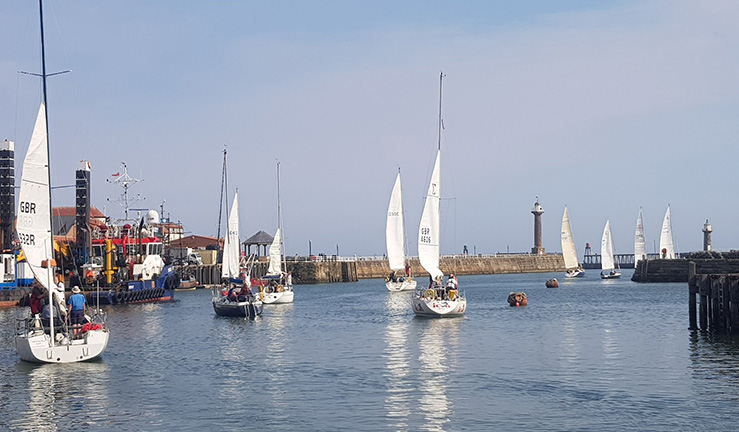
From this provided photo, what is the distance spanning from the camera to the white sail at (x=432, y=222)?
56.4 m

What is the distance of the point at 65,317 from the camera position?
1353 inches

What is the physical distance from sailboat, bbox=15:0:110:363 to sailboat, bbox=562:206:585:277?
379 feet

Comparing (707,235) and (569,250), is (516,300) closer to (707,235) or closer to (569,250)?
(569,250)

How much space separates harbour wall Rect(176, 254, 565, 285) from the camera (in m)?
124

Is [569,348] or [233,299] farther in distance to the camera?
[233,299]

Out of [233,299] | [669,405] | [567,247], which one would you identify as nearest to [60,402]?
[669,405]

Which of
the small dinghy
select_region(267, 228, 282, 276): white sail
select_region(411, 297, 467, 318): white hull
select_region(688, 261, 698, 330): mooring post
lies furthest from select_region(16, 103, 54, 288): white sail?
select_region(267, 228, 282, 276): white sail

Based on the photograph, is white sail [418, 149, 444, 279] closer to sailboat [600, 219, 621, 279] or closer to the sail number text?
the sail number text

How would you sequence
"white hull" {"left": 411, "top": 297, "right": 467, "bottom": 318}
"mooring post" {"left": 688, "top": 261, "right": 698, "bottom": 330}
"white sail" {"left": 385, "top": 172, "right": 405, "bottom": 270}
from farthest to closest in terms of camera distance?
"white sail" {"left": 385, "top": 172, "right": 405, "bottom": 270}, "white hull" {"left": 411, "top": 297, "right": 467, "bottom": 318}, "mooring post" {"left": 688, "top": 261, "right": 698, "bottom": 330}

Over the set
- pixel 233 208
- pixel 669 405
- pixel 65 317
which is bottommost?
pixel 669 405

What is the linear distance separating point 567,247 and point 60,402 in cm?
12221

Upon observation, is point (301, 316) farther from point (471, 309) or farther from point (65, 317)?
point (65, 317)

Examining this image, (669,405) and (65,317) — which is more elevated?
(65,317)

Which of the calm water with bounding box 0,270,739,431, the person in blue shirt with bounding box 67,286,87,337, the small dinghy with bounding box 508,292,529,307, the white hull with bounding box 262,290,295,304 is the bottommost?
the calm water with bounding box 0,270,739,431
